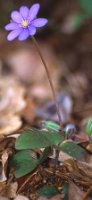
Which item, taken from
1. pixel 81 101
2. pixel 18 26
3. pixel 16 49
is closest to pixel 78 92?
pixel 81 101

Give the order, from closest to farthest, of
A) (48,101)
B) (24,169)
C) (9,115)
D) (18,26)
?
(24,169)
(18,26)
(9,115)
(48,101)

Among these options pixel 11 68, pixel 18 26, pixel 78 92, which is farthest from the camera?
pixel 11 68

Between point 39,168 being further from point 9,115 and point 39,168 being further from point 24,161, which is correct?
point 9,115

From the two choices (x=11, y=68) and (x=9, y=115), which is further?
(x=11, y=68)

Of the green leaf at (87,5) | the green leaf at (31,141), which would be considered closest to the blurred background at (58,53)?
the green leaf at (87,5)

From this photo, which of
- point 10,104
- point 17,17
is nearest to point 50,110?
point 10,104

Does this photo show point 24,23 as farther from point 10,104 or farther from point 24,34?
point 10,104

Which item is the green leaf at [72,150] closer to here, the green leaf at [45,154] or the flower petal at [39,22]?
the green leaf at [45,154]
